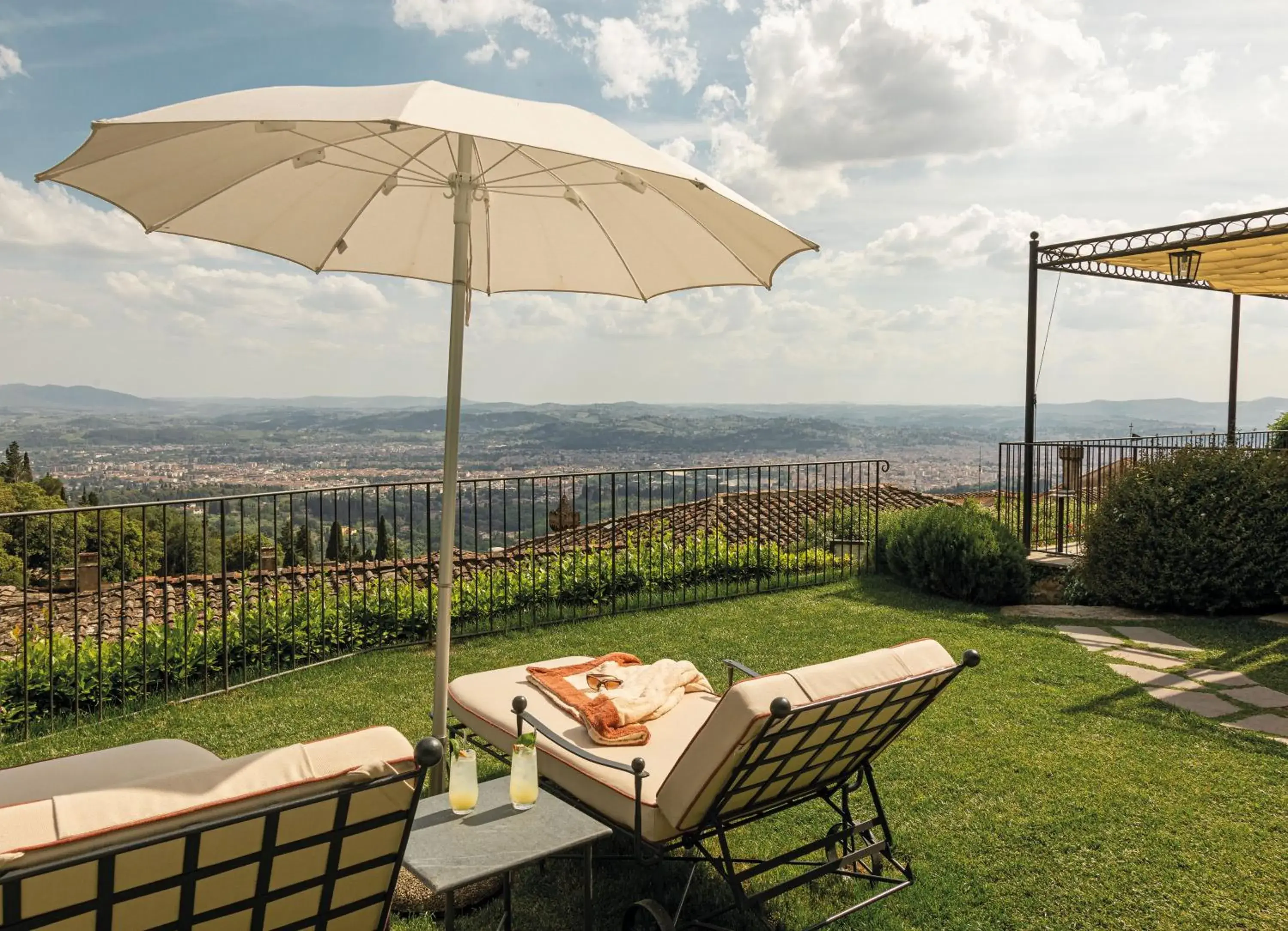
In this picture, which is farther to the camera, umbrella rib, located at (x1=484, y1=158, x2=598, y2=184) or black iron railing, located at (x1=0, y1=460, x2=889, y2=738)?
black iron railing, located at (x1=0, y1=460, x2=889, y2=738)

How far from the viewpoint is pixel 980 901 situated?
2873mm

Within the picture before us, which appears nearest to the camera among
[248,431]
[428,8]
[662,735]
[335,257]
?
[662,735]

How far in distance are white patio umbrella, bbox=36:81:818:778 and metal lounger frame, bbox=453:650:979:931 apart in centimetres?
94

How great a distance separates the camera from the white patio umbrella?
2369 millimetres

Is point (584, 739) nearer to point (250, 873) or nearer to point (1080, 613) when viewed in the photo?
point (250, 873)

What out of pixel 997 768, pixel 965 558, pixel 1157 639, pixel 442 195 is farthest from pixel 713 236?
pixel 965 558

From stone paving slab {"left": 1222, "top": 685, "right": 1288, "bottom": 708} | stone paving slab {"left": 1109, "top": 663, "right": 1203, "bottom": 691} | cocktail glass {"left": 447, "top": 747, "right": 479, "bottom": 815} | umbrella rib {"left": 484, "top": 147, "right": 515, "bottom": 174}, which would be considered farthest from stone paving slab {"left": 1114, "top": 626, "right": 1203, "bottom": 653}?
umbrella rib {"left": 484, "top": 147, "right": 515, "bottom": 174}

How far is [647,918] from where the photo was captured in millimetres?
2650

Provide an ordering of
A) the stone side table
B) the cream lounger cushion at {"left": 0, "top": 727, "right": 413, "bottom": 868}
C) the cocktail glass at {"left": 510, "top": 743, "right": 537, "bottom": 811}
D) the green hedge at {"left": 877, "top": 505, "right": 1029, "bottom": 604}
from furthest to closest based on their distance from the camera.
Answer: the green hedge at {"left": 877, "top": 505, "right": 1029, "bottom": 604}
the cocktail glass at {"left": 510, "top": 743, "right": 537, "bottom": 811}
the stone side table
the cream lounger cushion at {"left": 0, "top": 727, "right": 413, "bottom": 868}

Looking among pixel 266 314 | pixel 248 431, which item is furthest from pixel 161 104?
pixel 248 431

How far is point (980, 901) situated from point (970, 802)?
0.79m

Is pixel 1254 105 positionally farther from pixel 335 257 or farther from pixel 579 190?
pixel 335 257

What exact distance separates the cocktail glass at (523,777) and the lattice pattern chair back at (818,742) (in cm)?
54

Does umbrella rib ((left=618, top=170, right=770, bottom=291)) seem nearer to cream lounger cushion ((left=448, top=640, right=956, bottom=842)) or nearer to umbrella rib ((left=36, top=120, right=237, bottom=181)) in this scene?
umbrella rib ((left=36, top=120, right=237, bottom=181))
